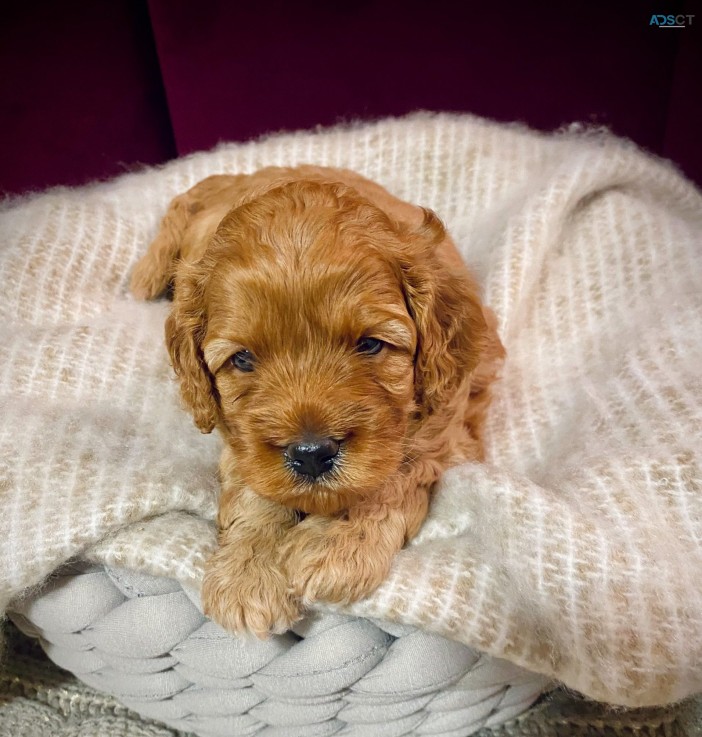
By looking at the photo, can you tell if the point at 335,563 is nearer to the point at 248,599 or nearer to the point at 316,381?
the point at 248,599

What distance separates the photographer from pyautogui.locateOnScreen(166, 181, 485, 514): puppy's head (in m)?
1.33

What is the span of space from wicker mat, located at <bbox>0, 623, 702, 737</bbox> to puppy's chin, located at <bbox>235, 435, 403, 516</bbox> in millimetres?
770

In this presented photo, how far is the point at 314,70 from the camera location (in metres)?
2.87

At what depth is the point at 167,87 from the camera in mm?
2895

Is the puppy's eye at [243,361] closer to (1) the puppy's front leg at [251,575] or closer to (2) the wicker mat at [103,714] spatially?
(1) the puppy's front leg at [251,575]

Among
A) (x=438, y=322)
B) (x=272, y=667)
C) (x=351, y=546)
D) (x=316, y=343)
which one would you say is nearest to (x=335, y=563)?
(x=351, y=546)

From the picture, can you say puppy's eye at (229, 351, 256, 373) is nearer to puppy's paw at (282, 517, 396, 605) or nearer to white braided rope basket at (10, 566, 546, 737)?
puppy's paw at (282, 517, 396, 605)

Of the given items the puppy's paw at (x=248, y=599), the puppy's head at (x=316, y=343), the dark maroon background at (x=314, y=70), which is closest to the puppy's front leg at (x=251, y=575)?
the puppy's paw at (x=248, y=599)

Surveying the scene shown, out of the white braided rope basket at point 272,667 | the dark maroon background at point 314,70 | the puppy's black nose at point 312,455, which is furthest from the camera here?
the dark maroon background at point 314,70

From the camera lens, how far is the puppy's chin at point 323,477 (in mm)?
1313

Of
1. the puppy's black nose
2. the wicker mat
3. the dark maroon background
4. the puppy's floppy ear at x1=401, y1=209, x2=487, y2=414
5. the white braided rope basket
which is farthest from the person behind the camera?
the dark maroon background

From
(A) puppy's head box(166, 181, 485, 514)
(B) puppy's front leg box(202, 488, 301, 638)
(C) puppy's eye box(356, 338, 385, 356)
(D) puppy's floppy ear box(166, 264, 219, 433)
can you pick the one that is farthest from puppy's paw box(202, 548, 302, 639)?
(C) puppy's eye box(356, 338, 385, 356)

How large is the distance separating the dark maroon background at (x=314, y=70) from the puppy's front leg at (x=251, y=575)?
1943mm

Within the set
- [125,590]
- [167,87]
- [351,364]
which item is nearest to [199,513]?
[125,590]
